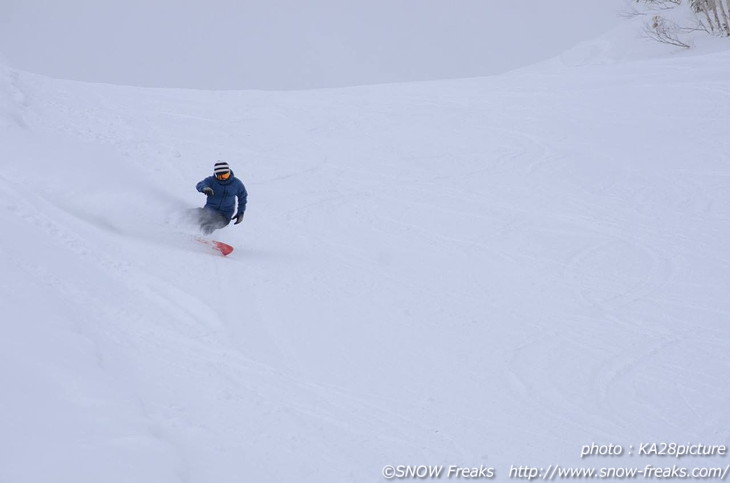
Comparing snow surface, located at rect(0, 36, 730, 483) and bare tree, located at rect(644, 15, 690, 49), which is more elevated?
bare tree, located at rect(644, 15, 690, 49)

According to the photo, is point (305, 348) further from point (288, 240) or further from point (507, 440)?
point (288, 240)

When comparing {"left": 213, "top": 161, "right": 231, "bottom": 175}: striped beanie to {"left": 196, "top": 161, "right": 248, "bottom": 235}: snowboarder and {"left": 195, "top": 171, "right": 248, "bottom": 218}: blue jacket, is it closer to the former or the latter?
{"left": 196, "top": 161, "right": 248, "bottom": 235}: snowboarder

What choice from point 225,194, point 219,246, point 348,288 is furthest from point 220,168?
point 348,288

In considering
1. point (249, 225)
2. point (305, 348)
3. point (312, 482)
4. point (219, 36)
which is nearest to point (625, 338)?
point (305, 348)

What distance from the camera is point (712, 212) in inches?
476

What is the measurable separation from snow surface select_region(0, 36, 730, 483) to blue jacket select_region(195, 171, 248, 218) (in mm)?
514

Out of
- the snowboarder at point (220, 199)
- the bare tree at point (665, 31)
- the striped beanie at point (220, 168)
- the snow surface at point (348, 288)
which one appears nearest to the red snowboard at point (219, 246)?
the snow surface at point (348, 288)

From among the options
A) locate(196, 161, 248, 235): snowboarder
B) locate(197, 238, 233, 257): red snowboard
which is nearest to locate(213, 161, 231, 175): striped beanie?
locate(196, 161, 248, 235): snowboarder

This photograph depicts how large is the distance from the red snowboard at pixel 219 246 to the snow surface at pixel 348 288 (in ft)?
0.59

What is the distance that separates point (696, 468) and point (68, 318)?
5.02 meters

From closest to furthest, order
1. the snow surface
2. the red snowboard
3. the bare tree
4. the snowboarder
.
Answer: the snow surface, the red snowboard, the snowboarder, the bare tree

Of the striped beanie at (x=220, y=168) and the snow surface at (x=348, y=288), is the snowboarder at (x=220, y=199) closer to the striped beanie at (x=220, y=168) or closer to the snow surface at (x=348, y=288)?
the striped beanie at (x=220, y=168)

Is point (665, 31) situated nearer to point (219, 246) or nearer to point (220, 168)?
point (220, 168)

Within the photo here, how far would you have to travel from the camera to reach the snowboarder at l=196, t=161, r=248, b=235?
9469 millimetres
